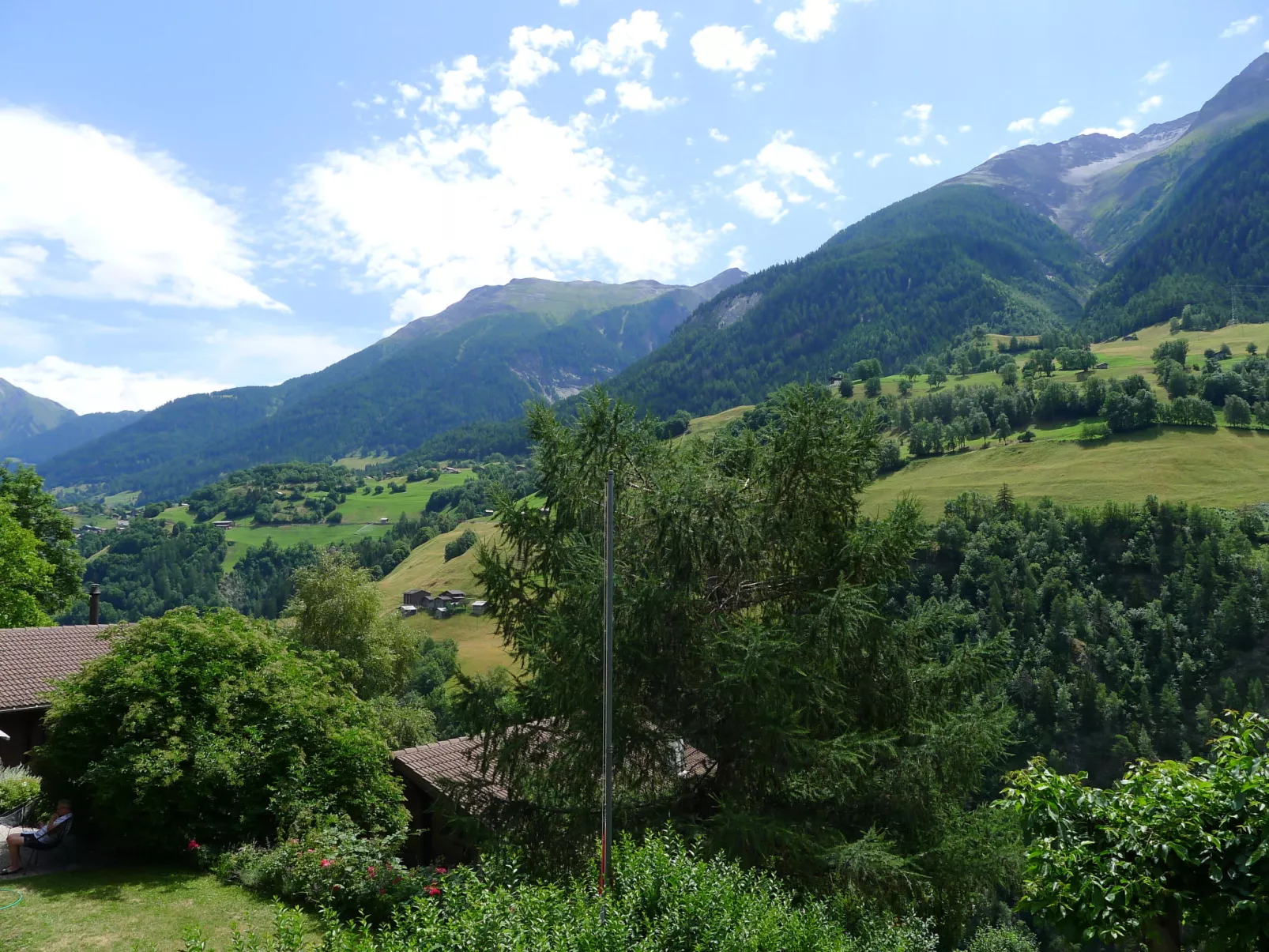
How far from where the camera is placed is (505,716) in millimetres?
14289

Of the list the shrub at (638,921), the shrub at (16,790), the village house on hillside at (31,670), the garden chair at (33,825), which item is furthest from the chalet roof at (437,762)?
the shrub at (638,921)

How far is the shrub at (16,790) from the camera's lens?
52.0 feet

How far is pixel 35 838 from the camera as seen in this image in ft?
43.4

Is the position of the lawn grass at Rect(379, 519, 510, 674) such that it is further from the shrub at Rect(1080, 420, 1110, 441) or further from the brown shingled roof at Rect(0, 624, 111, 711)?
the shrub at Rect(1080, 420, 1110, 441)

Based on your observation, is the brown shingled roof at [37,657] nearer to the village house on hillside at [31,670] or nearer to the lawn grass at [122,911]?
the village house on hillside at [31,670]

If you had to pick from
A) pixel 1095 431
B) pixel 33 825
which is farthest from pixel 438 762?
pixel 1095 431

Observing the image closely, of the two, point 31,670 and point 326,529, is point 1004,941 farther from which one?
point 326,529

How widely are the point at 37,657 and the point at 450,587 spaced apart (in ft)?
288

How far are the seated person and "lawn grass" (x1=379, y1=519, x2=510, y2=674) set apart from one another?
54329 mm

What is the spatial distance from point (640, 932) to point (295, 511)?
685ft

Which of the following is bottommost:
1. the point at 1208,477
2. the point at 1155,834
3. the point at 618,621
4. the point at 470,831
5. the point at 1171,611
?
the point at 1171,611

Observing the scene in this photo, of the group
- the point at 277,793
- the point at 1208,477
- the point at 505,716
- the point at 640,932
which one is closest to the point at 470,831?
the point at 505,716

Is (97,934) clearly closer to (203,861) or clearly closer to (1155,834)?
(203,861)

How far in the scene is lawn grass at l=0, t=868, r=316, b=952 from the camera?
395 inches
